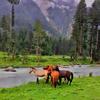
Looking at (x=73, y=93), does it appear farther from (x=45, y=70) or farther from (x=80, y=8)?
(x=80, y=8)

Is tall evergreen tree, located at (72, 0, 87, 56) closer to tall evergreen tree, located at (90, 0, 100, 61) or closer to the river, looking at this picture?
tall evergreen tree, located at (90, 0, 100, 61)

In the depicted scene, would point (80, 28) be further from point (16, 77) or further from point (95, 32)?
point (16, 77)

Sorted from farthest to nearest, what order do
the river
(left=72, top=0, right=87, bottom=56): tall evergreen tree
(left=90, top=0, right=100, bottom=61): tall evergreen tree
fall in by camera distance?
(left=72, top=0, right=87, bottom=56): tall evergreen tree → (left=90, top=0, right=100, bottom=61): tall evergreen tree → the river

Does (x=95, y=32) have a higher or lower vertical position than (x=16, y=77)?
higher

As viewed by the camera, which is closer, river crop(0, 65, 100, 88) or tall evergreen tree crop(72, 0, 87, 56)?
river crop(0, 65, 100, 88)

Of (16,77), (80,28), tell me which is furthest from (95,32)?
(16,77)

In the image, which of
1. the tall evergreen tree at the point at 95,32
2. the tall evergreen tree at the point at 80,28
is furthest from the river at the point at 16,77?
the tall evergreen tree at the point at 80,28

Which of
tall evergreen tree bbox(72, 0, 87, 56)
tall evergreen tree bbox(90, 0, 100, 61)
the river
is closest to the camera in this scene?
the river

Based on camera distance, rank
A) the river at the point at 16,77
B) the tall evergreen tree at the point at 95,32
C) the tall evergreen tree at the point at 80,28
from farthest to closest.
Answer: the tall evergreen tree at the point at 80,28 → the tall evergreen tree at the point at 95,32 → the river at the point at 16,77

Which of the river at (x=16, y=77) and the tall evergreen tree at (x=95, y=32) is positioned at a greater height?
the tall evergreen tree at (x=95, y=32)

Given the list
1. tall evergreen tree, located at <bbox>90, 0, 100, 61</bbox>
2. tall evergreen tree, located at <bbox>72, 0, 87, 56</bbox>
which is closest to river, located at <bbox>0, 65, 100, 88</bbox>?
tall evergreen tree, located at <bbox>90, 0, 100, 61</bbox>

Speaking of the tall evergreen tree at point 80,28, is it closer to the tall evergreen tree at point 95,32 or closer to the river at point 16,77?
the tall evergreen tree at point 95,32

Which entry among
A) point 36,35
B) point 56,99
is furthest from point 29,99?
point 36,35

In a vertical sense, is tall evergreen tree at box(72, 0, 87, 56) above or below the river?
above
